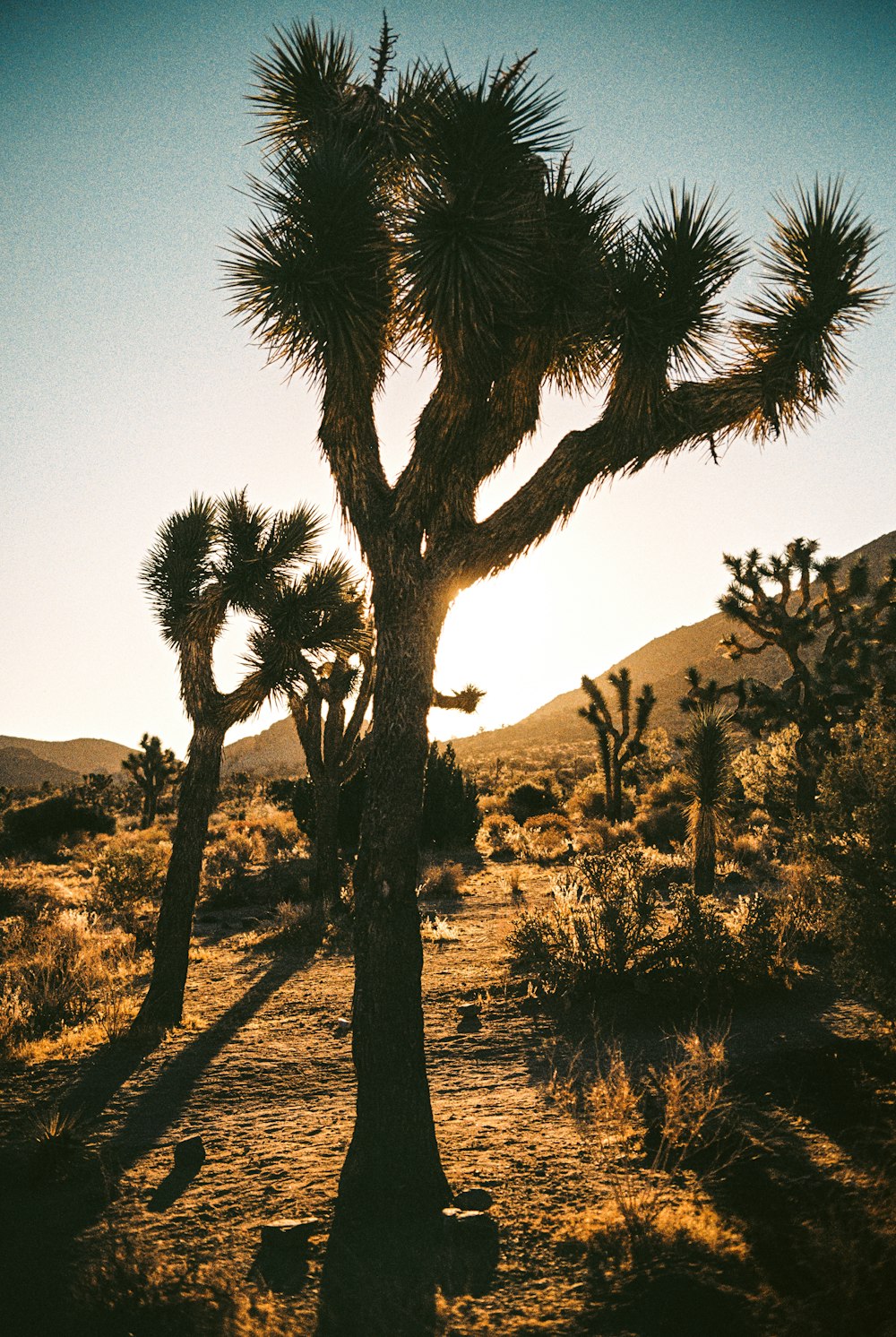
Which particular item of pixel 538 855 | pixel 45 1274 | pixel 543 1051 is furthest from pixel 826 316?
pixel 538 855

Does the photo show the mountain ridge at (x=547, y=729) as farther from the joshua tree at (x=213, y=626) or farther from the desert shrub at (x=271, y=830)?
the joshua tree at (x=213, y=626)

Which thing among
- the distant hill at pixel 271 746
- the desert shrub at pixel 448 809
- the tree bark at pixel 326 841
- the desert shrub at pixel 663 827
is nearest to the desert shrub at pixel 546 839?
the desert shrub at pixel 448 809

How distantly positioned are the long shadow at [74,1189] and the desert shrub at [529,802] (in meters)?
20.6

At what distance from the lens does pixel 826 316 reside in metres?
5.98

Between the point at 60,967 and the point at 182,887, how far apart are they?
9.89 feet

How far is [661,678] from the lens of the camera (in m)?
78.9

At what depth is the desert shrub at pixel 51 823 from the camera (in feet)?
86.2

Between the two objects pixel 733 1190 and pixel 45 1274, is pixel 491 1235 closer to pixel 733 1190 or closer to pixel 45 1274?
pixel 733 1190

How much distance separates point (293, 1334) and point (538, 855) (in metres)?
16.9

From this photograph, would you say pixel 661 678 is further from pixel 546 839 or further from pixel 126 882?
pixel 126 882

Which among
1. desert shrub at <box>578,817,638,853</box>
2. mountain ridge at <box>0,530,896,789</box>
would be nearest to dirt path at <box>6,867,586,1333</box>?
desert shrub at <box>578,817,638,853</box>

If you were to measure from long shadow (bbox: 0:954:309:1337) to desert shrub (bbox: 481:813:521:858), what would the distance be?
1401cm

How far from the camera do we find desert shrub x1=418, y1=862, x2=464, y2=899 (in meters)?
15.9

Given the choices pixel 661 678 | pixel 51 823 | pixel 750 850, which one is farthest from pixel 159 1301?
pixel 661 678
